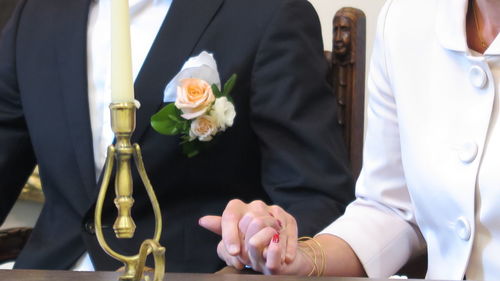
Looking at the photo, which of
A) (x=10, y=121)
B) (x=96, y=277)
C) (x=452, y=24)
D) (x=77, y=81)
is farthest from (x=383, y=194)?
(x=10, y=121)

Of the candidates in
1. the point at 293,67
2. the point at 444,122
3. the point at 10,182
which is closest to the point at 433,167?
the point at 444,122

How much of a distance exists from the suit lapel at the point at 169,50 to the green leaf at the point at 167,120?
0.06 metres

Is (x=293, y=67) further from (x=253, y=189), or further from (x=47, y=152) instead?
(x=47, y=152)

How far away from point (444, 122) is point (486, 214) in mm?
116

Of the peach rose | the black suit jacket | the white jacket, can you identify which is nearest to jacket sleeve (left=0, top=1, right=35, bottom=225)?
the black suit jacket

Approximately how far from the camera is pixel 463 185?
939 mm

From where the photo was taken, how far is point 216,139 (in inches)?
58.7

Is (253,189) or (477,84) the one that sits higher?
(477,84)

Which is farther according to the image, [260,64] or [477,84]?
[260,64]

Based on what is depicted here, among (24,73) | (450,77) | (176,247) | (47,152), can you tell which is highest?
(450,77)

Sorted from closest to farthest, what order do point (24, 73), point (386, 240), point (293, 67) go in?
1. point (386, 240)
2. point (293, 67)
3. point (24, 73)

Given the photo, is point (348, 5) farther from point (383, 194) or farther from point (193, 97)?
point (383, 194)

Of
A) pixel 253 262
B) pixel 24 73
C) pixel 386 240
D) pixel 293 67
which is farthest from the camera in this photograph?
pixel 24 73

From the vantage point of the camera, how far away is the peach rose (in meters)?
1.40
